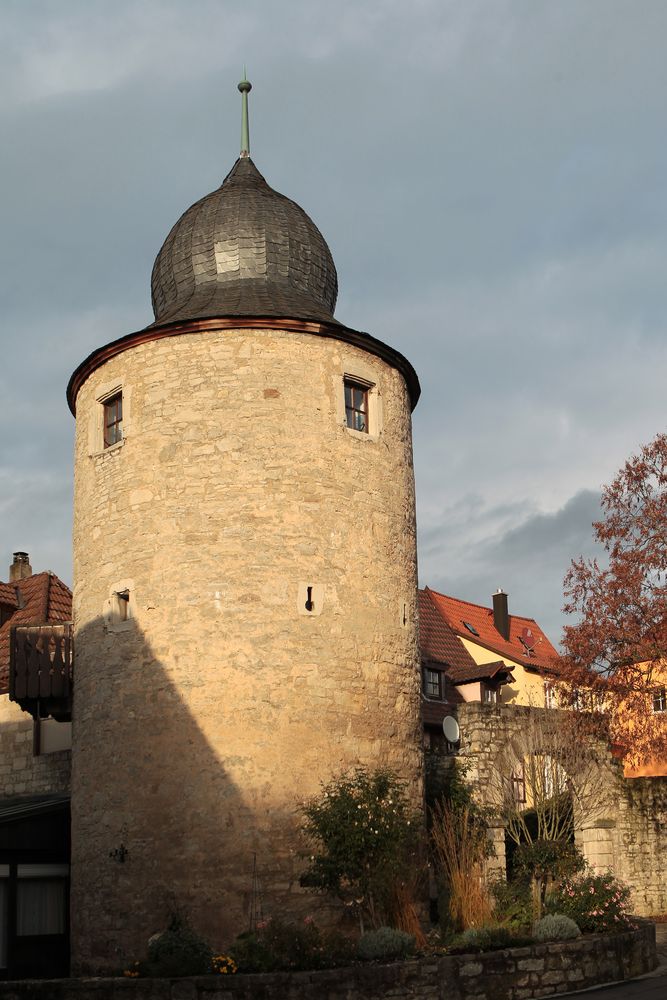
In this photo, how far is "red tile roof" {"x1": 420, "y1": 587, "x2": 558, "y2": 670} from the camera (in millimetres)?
34281

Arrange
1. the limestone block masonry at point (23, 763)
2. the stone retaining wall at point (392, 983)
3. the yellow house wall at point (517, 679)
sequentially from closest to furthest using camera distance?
the stone retaining wall at point (392, 983) < the limestone block masonry at point (23, 763) < the yellow house wall at point (517, 679)

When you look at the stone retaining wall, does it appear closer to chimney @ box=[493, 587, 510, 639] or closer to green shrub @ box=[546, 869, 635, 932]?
green shrub @ box=[546, 869, 635, 932]

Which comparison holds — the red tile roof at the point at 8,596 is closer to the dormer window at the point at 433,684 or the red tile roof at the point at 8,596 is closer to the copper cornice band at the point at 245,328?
the copper cornice band at the point at 245,328

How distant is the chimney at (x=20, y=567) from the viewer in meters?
30.8

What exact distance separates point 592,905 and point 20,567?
19.2 metres

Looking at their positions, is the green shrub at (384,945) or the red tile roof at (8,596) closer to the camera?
the green shrub at (384,945)

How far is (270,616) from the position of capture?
628 inches

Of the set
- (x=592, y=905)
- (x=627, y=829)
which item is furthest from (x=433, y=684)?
(x=592, y=905)

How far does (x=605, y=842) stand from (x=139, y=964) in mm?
10771

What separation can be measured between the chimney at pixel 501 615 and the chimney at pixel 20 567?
46.8 feet

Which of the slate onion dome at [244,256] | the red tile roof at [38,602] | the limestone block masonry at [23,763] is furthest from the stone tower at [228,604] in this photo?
the red tile roof at [38,602]

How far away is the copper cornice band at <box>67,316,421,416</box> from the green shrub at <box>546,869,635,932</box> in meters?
7.68

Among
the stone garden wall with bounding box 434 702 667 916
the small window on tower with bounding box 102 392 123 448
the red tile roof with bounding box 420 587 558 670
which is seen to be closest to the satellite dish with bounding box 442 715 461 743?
the stone garden wall with bounding box 434 702 667 916

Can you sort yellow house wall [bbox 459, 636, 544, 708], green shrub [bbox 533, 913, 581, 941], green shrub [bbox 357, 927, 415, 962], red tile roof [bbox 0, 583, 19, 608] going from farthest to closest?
yellow house wall [bbox 459, 636, 544, 708] → red tile roof [bbox 0, 583, 19, 608] → green shrub [bbox 533, 913, 581, 941] → green shrub [bbox 357, 927, 415, 962]
